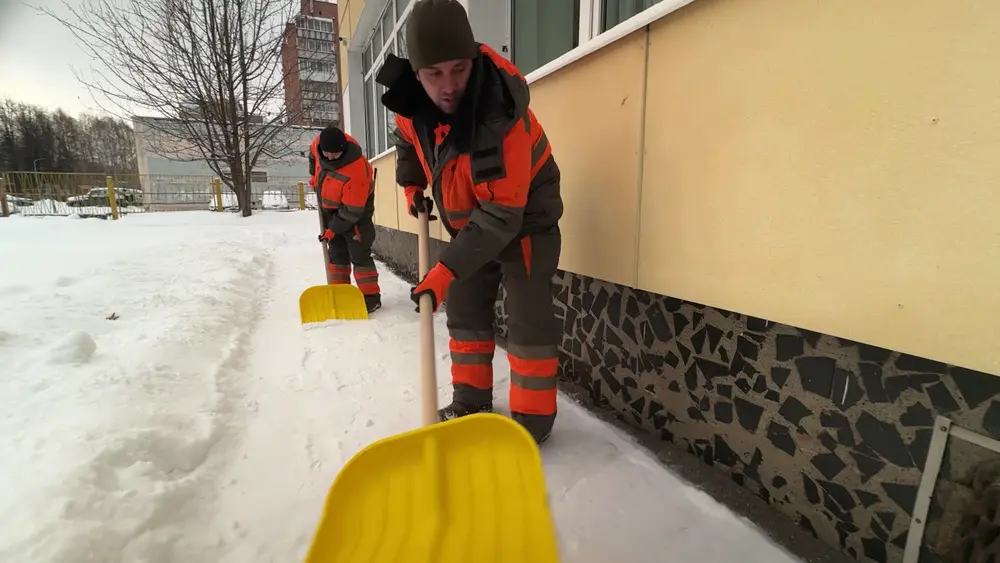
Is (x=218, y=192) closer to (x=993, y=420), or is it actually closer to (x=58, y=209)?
(x=58, y=209)

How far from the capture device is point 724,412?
1.54 metres

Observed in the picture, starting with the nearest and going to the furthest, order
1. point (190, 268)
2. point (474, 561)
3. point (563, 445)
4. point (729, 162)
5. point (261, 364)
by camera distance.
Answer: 1. point (474, 561)
2. point (729, 162)
3. point (563, 445)
4. point (261, 364)
5. point (190, 268)

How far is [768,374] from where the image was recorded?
1.39 meters

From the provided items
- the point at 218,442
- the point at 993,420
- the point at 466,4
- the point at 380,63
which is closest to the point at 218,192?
the point at 380,63

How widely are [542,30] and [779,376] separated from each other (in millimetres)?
2362

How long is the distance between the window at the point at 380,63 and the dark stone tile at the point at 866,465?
5319 millimetres

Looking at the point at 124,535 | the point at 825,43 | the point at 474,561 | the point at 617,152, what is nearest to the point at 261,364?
the point at 124,535

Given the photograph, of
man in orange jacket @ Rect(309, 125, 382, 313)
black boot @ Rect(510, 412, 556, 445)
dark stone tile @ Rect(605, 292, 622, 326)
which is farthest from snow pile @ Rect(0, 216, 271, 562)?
dark stone tile @ Rect(605, 292, 622, 326)

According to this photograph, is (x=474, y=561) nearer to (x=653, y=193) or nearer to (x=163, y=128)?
(x=653, y=193)

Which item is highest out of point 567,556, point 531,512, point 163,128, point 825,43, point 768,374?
point 163,128

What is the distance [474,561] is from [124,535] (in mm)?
965

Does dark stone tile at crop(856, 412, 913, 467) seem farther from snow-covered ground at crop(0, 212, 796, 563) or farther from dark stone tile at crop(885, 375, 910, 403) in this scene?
snow-covered ground at crop(0, 212, 796, 563)

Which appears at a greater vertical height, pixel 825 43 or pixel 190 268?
pixel 825 43

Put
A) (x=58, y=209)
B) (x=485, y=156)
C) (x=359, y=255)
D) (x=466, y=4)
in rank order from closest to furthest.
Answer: (x=485, y=156), (x=466, y=4), (x=359, y=255), (x=58, y=209)
